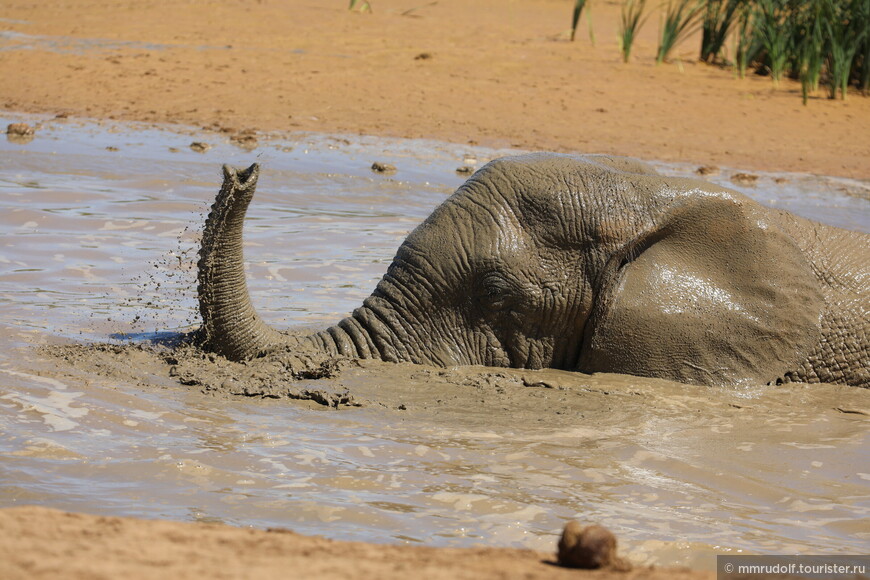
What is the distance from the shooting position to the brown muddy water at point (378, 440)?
15.0 ft

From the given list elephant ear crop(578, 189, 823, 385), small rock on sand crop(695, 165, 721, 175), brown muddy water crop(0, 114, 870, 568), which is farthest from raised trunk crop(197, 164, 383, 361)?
small rock on sand crop(695, 165, 721, 175)

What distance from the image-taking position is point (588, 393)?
20.4ft

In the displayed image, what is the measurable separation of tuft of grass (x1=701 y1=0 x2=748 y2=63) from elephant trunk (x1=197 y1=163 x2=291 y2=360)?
14.2m

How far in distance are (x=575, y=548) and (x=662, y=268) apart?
3115 mm

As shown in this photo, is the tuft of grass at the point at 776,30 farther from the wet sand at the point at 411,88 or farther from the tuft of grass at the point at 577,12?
the tuft of grass at the point at 577,12

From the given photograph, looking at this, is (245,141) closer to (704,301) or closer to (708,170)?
(708,170)

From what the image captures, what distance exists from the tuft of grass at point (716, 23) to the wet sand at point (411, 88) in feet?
1.40

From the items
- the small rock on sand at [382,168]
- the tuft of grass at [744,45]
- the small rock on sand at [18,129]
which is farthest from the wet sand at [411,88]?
the small rock on sand at [382,168]

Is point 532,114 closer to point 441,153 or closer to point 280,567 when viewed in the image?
point 441,153

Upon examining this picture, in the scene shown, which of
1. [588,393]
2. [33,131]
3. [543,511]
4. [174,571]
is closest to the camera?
[174,571]

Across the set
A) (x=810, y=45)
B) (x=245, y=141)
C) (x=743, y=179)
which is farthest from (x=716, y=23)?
(x=245, y=141)

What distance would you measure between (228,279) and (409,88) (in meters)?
12.0

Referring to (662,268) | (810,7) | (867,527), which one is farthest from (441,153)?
(867,527)

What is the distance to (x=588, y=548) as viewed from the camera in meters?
3.45
